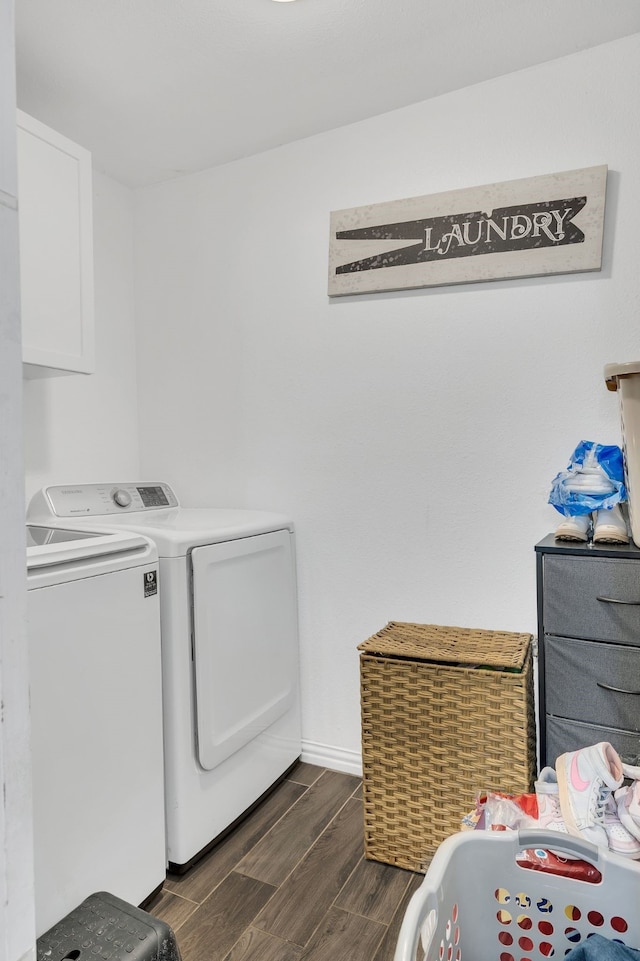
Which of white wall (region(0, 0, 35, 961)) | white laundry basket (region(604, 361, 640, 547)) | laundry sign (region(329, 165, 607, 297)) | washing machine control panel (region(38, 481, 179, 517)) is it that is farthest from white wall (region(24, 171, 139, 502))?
white laundry basket (region(604, 361, 640, 547))

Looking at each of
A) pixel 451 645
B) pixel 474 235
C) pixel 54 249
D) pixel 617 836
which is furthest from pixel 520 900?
pixel 54 249

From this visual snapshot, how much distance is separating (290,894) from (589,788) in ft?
3.03

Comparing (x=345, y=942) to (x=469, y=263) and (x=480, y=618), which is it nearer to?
(x=480, y=618)

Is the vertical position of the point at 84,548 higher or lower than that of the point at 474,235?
lower

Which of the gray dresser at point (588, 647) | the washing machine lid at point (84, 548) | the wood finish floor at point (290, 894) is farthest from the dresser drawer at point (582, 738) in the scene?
the washing machine lid at point (84, 548)

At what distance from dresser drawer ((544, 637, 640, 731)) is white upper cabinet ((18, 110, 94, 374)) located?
1626mm

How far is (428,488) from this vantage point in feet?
6.91

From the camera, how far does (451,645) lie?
1797 millimetres

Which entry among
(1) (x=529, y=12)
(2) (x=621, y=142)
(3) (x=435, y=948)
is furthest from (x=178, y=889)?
(1) (x=529, y=12)

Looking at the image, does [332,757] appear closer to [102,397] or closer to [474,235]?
[102,397]

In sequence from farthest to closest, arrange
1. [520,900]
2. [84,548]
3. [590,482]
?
1. [590,482]
2. [84,548]
3. [520,900]

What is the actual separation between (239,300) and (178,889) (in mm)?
1984

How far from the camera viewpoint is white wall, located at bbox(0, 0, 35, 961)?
1.92 ft

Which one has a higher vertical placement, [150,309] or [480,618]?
[150,309]
